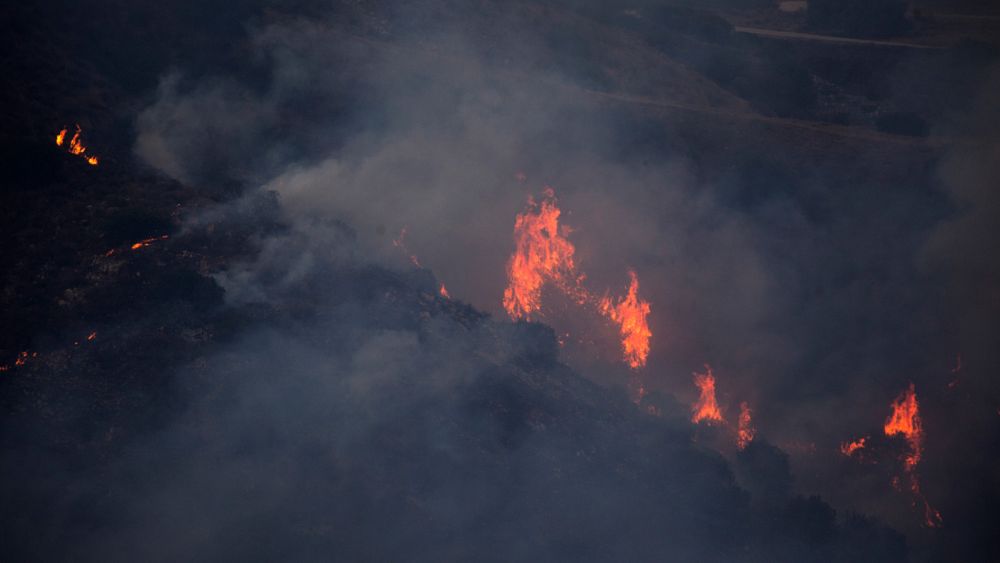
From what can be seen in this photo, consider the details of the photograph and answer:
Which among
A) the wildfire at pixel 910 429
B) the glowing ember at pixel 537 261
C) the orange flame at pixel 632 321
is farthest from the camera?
the glowing ember at pixel 537 261

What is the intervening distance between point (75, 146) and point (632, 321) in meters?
25.3

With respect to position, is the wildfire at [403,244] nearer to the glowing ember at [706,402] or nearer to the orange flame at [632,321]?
the orange flame at [632,321]

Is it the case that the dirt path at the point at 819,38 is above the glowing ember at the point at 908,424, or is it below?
above

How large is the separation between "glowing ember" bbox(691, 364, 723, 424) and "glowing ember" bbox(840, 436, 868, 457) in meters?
5.76

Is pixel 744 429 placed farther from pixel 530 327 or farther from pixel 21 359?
pixel 21 359

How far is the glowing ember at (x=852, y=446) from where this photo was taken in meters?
30.3

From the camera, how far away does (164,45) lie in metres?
34.1

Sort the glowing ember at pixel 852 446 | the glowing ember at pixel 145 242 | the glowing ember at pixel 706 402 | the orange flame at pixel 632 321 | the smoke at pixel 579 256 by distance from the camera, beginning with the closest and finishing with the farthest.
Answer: the smoke at pixel 579 256, the glowing ember at pixel 145 242, the glowing ember at pixel 852 446, the glowing ember at pixel 706 402, the orange flame at pixel 632 321

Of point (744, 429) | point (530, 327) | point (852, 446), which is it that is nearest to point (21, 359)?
point (530, 327)

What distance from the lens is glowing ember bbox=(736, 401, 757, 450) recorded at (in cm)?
2988

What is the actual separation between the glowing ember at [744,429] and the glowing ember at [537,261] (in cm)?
928

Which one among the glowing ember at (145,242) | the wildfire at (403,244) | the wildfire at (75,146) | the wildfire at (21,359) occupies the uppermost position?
the wildfire at (403,244)

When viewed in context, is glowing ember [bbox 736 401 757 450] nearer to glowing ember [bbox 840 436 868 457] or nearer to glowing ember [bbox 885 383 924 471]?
glowing ember [bbox 840 436 868 457]

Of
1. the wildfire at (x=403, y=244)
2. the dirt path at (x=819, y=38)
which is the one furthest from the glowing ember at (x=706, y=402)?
the dirt path at (x=819, y=38)
